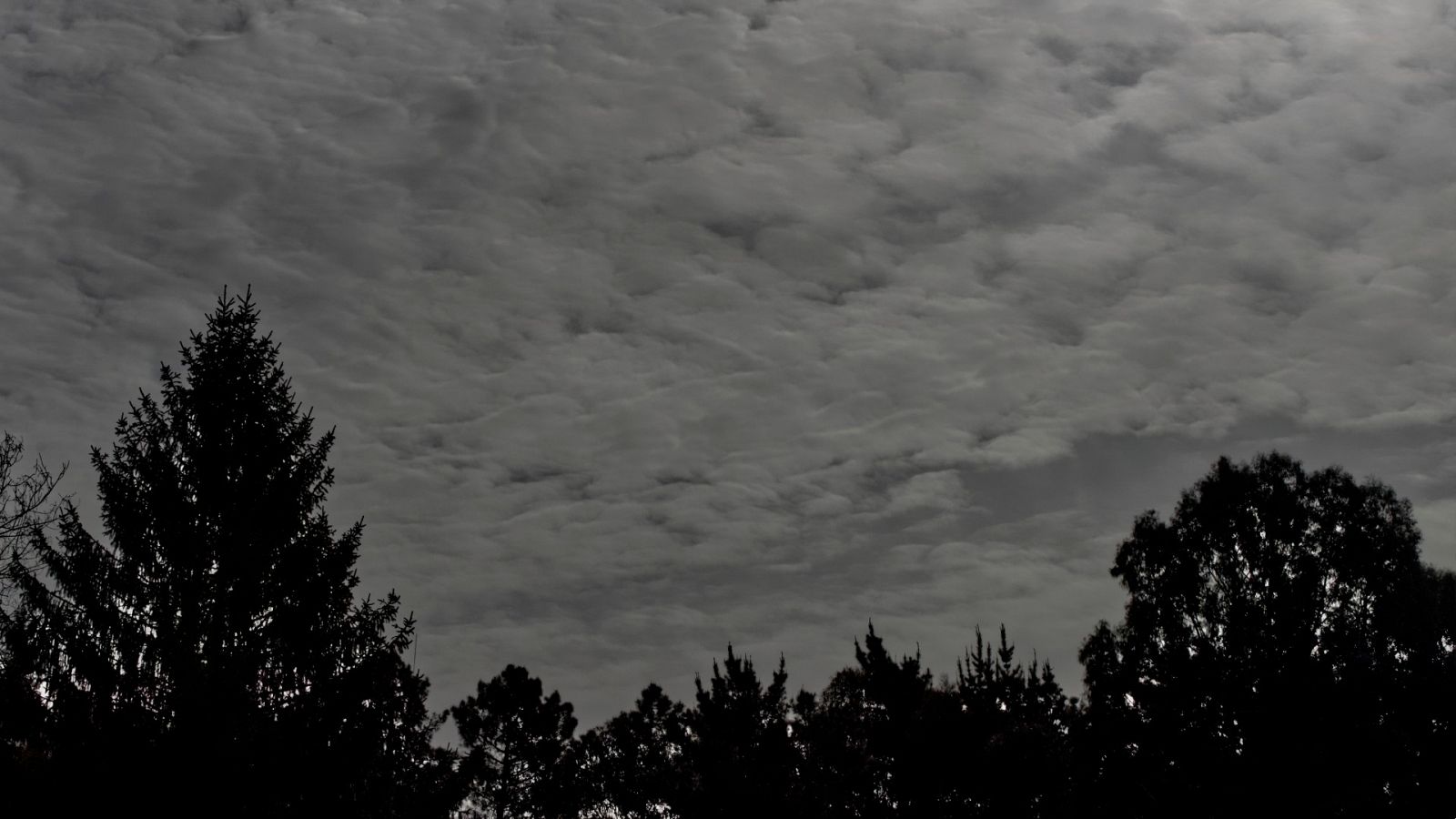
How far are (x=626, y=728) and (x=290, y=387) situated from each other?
51968 mm

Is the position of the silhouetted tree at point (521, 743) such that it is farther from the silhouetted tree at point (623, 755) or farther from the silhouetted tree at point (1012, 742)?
the silhouetted tree at point (1012, 742)

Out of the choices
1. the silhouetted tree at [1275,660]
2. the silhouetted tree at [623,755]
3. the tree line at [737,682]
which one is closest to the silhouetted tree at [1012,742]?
the tree line at [737,682]

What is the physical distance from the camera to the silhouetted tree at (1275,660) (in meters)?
40.5

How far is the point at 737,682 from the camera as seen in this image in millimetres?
36094

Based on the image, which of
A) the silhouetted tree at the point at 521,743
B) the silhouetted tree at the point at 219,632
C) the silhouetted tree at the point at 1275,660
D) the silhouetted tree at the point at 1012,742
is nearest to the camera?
the silhouetted tree at the point at 219,632

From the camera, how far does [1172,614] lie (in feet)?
159

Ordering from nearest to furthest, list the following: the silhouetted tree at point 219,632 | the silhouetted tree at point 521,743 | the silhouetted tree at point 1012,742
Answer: the silhouetted tree at point 219,632
the silhouetted tree at point 1012,742
the silhouetted tree at point 521,743

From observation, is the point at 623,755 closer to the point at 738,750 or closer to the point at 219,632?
the point at 738,750

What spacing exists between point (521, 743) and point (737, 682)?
3724 cm

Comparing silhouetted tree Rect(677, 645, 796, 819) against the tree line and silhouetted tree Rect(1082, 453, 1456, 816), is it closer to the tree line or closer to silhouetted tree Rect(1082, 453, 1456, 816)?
the tree line

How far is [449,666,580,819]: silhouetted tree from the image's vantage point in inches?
2657

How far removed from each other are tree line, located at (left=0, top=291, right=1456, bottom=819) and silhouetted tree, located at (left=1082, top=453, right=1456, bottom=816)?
0.11 meters

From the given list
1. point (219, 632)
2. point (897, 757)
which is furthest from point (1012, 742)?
point (219, 632)

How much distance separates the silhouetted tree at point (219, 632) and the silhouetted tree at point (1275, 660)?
2590 cm
